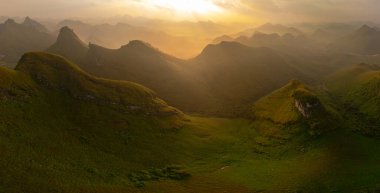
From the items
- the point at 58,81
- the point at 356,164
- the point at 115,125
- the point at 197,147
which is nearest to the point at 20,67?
the point at 58,81

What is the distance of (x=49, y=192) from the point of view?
112250mm

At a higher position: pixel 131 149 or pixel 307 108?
pixel 307 108

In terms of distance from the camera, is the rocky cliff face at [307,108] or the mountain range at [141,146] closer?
the mountain range at [141,146]

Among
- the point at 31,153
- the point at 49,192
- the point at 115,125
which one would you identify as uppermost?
the point at 115,125

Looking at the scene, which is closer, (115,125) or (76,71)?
(115,125)

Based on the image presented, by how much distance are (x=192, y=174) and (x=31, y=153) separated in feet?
171

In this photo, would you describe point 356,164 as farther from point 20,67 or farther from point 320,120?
point 20,67

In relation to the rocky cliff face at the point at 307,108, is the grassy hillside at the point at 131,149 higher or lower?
lower

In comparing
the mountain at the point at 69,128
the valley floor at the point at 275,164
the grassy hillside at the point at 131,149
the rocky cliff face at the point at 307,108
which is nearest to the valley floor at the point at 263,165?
the valley floor at the point at 275,164

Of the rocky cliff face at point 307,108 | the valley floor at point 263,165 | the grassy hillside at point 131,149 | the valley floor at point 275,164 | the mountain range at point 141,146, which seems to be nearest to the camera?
the grassy hillside at point 131,149

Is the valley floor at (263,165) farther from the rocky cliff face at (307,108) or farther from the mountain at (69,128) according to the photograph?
the rocky cliff face at (307,108)

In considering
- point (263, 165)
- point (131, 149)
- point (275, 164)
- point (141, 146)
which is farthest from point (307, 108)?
A: point (131, 149)

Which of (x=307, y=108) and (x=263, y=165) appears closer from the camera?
(x=263, y=165)

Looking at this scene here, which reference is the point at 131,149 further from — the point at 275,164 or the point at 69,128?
the point at 275,164
